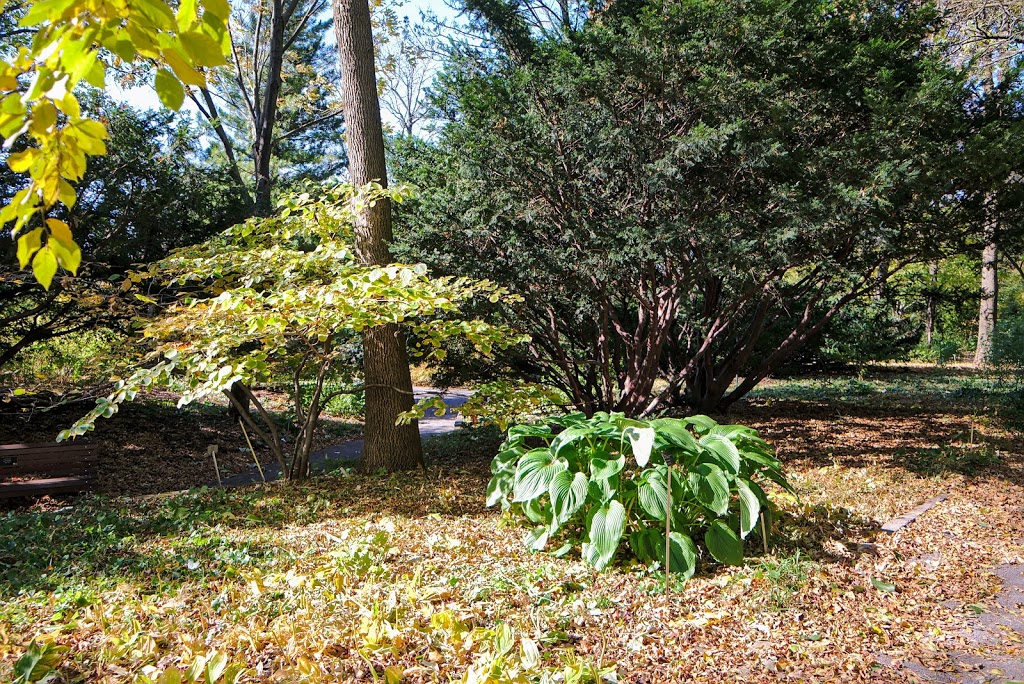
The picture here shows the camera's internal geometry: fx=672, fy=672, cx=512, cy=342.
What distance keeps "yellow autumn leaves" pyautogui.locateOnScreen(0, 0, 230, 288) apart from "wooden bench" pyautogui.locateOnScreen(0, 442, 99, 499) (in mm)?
6190

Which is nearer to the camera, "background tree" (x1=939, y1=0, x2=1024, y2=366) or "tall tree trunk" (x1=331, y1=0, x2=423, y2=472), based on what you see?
"tall tree trunk" (x1=331, y1=0, x2=423, y2=472)

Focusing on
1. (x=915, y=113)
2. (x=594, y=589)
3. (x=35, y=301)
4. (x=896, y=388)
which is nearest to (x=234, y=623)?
(x=594, y=589)

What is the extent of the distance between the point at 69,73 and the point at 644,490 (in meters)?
2.81

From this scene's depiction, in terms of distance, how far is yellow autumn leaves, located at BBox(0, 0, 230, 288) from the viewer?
41.9 inches

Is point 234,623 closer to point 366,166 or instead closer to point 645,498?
point 645,498

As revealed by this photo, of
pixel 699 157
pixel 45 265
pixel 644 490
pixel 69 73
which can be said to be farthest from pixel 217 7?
pixel 699 157

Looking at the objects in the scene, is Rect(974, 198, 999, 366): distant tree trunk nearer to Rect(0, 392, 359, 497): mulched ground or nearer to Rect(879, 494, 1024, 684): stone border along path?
Rect(879, 494, 1024, 684): stone border along path

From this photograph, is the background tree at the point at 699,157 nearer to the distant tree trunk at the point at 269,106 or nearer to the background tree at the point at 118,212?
the background tree at the point at 118,212

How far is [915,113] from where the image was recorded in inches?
229

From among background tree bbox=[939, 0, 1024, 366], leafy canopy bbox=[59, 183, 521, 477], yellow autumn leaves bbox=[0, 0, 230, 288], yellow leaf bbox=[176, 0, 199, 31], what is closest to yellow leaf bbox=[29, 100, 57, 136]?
yellow autumn leaves bbox=[0, 0, 230, 288]

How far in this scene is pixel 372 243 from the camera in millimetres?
6082

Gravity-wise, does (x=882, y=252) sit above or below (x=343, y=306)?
above

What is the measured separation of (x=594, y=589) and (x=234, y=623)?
1540mm

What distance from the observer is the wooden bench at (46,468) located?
20.0ft
